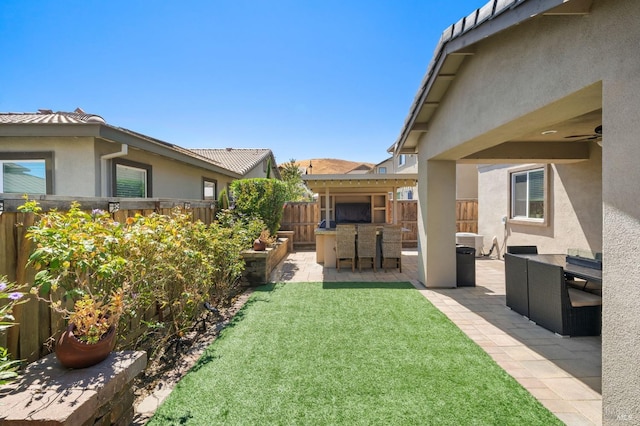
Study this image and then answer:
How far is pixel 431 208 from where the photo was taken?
687cm

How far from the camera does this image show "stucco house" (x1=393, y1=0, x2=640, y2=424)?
2.17 meters

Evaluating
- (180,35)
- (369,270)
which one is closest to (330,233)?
(369,270)

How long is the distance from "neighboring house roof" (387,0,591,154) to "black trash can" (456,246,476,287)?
317 centimetres

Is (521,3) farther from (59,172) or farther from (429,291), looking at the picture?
(59,172)

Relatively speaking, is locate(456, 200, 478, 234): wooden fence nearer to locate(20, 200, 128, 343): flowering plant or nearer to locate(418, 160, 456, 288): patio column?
locate(418, 160, 456, 288): patio column

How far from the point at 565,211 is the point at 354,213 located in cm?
703

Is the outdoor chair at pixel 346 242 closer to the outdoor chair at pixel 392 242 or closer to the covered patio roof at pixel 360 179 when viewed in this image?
the outdoor chair at pixel 392 242

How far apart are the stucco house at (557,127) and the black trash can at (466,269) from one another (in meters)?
0.30

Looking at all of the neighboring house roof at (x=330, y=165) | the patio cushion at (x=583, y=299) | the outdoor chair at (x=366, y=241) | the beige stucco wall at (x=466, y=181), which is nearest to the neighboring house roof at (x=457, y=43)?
the outdoor chair at (x=366, y=241)

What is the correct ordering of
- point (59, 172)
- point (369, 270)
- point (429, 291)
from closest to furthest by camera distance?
point (59, 172) → point (429, 291) → point (369, 270)

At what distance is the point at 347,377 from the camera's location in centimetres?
330

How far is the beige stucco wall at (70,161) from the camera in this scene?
19.3ft

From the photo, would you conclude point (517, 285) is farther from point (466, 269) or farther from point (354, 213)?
point (354, 213)

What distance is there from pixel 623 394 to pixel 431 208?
4937mm
